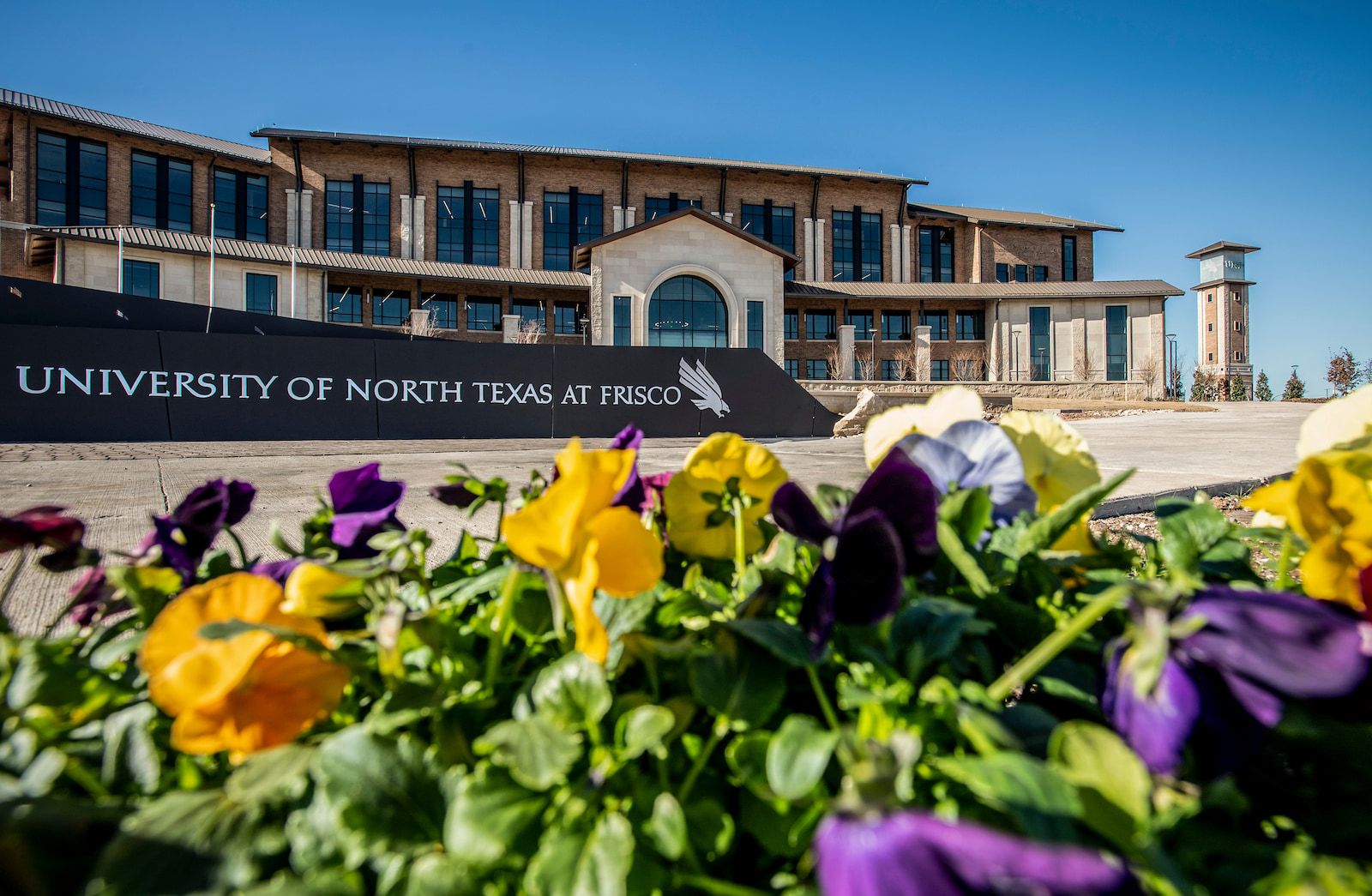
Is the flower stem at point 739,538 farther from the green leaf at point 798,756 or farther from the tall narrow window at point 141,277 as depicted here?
the tall narrow window at point 141,277

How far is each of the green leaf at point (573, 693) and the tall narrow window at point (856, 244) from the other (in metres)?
35.0

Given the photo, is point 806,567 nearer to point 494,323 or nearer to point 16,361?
point 16,361

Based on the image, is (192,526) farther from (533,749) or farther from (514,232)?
(514,232)

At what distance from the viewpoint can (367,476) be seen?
608 mm

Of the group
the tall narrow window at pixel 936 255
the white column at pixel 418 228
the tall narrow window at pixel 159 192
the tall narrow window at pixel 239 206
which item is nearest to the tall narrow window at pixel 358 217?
the white column at pixel 418 228

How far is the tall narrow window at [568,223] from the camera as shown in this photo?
101 ft

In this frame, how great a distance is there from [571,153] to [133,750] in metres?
32.8

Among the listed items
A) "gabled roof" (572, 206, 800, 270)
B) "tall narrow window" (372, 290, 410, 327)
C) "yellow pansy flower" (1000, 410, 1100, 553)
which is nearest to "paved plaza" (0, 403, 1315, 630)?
"yellow pansy flower" (1000, 410, 1100, 553)

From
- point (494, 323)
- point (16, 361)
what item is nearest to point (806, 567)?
point (16, 361)

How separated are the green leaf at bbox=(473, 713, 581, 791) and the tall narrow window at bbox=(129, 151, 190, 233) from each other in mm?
34125

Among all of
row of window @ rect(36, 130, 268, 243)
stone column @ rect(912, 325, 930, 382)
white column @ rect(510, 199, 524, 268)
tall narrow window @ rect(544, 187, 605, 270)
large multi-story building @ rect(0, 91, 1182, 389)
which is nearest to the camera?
large multi-story building @ rect(0, 91, 1182, 389)

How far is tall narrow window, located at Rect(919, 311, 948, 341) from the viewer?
33.9 m

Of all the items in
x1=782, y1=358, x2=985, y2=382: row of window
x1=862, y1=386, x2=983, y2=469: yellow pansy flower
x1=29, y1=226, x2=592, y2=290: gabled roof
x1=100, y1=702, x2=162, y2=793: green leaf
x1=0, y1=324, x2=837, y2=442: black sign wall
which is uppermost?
x1=29, y1=226, x2=592, y2=290: gabled roof

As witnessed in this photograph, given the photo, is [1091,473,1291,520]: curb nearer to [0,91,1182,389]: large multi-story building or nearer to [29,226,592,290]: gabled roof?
[0,91,1182,389]: large multi-story building
